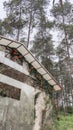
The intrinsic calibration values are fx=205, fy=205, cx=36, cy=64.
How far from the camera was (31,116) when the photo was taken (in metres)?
10.1

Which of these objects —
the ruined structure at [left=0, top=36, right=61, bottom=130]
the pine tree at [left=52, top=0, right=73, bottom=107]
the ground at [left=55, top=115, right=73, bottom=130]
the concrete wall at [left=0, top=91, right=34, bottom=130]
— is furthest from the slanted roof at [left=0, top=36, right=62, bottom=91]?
the pine tree at [left=52, top=0, right=73, bottom=107]

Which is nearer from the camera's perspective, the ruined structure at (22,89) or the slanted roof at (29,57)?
the ruined structure at (22,89)

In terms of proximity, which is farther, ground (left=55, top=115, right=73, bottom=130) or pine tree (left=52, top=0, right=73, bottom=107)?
pine tree (left=52, top=0, right=73, bottom=107)

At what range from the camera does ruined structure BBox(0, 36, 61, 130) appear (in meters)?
9.04

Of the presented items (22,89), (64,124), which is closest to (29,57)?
(22,89)

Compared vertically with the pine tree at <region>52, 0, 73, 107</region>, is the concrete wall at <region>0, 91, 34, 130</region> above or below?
below

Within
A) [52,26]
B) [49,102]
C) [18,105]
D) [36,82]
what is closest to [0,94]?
[18,105]

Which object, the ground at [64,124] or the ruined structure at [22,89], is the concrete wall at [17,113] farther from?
the ground at [64,124]

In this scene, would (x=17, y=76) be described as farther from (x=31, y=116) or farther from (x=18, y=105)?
(x=31, y=116)

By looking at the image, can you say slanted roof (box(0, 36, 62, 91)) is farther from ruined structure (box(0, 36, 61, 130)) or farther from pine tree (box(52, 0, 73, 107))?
pine tree (box(52, 0, 73, 107))

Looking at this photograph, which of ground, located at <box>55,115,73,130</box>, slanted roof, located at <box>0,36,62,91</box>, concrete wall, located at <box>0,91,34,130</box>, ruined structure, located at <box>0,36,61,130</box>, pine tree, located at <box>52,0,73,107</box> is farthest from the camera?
pine tree, located at <box>52,0,73,107</box>

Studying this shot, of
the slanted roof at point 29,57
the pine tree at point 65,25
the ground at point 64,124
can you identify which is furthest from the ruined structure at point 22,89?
the pine tree at point 65,25

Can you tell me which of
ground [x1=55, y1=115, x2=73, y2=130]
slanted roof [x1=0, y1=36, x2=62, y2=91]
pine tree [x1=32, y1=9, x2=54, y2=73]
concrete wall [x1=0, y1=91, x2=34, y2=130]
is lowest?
ground [x1=55, y1=115, x2=73, y2=130]

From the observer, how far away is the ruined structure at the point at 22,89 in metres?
9.04
